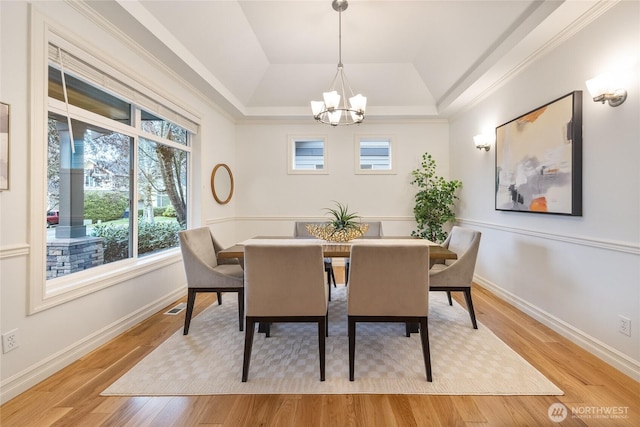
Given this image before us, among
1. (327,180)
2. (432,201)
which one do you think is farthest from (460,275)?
(327,180)

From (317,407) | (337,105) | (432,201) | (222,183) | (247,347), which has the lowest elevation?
(317,407)

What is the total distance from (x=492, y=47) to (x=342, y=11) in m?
1.61

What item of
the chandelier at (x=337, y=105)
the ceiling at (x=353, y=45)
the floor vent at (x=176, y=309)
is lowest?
the floor vent at (x=176, y=309)

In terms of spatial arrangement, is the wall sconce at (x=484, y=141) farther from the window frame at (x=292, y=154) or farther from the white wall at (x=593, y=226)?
the window frame at (x=292, y=154)

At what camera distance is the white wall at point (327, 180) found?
507 cm

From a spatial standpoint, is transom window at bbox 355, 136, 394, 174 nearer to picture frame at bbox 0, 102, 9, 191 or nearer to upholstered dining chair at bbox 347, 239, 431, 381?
upholstered dining chair at bbox 347, 239, 431, 381

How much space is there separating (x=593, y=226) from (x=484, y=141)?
1.84 meters

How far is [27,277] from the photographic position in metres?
1.78

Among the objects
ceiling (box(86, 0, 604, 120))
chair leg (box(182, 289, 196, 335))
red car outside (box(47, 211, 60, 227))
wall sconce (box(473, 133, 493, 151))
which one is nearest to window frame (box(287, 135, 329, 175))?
ceiling (box(86, 0, 604, 120))

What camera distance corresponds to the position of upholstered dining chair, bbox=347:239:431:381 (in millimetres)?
1812

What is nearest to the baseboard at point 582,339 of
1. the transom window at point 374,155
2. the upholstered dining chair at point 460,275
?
the upholstered dining chair at point 460,275

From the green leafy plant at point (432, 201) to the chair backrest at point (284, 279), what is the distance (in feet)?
10.6

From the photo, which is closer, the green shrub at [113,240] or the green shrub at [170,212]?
the green shrub at [113,240]

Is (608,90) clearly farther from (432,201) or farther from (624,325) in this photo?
(432,201)
